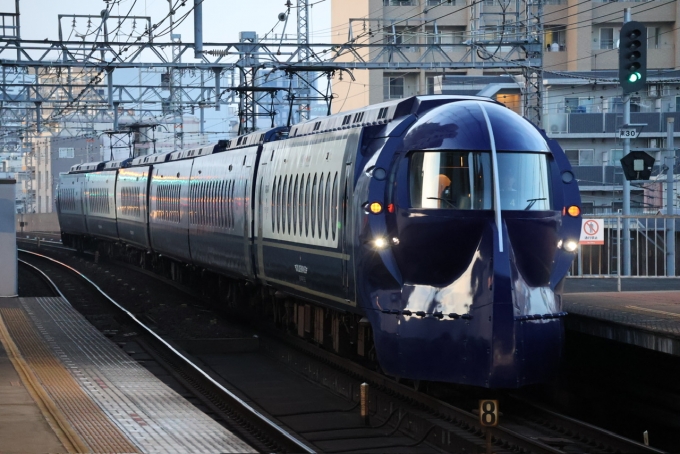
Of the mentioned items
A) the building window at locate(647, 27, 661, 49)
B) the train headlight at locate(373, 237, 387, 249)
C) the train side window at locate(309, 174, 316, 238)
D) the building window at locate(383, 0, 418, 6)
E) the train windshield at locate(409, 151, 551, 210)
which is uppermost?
the building window at locate(383, 0, 418, 6)

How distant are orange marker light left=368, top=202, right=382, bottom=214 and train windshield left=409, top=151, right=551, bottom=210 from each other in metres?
0.38

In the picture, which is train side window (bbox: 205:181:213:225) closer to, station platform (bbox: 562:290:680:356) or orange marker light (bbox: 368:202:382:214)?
station platform (bbox: 562:290:680:356)

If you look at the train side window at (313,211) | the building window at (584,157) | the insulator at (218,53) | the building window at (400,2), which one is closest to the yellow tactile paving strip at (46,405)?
the train side window at (313,211)

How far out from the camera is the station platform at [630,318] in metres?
11.5

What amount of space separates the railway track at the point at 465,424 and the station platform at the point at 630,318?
1.35 meters

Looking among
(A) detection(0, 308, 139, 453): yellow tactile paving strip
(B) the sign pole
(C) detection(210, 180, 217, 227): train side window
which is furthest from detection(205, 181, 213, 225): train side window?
(B) the sign pole

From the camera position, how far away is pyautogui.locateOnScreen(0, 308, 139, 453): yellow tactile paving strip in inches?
407

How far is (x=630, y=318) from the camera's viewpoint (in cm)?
1278

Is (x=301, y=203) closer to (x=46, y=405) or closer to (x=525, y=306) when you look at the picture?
(x=46, y=405)

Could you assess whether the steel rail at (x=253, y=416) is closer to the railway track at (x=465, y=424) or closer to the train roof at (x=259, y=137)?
the railway track at (x=465, y=424)

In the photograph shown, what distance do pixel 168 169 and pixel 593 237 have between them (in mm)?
14938

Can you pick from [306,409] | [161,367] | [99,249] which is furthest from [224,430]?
[99,249]

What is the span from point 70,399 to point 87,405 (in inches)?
18.1

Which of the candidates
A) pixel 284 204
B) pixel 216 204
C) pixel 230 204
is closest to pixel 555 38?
pixel 216 204
